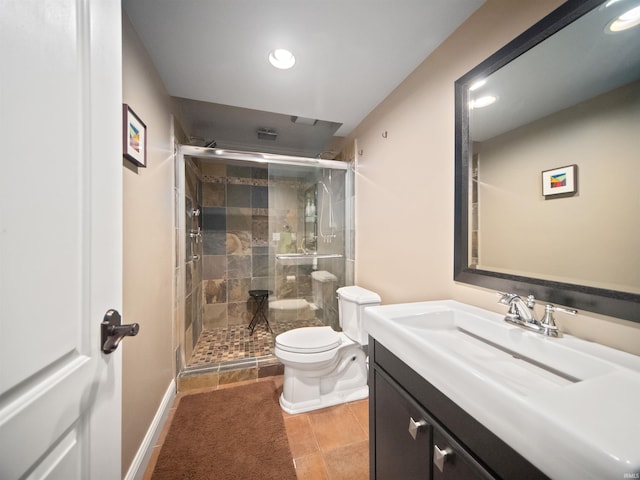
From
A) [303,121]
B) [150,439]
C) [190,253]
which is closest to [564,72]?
[303,121]

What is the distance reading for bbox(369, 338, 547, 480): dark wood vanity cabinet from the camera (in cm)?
53

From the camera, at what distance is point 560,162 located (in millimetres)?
860

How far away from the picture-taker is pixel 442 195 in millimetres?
1337

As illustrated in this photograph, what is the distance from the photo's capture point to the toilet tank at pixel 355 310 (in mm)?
1828

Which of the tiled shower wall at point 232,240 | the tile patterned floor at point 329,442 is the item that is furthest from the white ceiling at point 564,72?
the tiled shower wall at point 232,240

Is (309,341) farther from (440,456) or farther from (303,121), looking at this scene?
(303,121)

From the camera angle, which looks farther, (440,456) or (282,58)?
(282,58)

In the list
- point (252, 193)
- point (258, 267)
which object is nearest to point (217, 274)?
point (258, 267)

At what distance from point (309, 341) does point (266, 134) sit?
2376mm

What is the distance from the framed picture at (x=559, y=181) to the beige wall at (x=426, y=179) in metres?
0.41

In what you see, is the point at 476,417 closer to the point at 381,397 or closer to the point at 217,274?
the point at 381,397

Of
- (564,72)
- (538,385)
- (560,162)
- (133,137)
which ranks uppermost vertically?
(564,72)

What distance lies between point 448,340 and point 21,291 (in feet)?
4.06

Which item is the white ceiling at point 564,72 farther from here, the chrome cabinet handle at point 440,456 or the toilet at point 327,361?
the toilet at point 327,361
